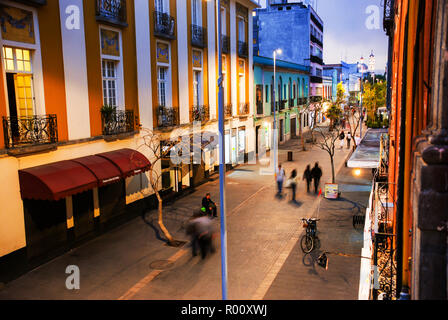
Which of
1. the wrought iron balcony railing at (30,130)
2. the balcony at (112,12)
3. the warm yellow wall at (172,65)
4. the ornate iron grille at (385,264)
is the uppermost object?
the balcony at (112,12)

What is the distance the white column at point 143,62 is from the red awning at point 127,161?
2502mm

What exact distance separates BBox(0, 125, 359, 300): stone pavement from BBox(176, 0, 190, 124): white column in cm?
563

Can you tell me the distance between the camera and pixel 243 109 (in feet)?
104

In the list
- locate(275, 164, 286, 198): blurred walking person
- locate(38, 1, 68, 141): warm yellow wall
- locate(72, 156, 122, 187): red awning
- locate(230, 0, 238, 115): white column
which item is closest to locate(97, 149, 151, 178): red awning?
locate(72, 156, 122, 187): red awning

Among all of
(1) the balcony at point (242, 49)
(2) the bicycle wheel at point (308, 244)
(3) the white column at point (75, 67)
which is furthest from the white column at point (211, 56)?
(2) the bicycle wheel at point (308, 244)

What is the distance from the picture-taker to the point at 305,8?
178 feet

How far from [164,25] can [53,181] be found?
36.4ft

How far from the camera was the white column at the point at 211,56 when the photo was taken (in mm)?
25328

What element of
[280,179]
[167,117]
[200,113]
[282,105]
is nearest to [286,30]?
[282,105]

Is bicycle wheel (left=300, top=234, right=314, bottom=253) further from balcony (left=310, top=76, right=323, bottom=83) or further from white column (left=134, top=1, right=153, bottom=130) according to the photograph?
balcony (left=310, top=76, right=323, bottom=83)

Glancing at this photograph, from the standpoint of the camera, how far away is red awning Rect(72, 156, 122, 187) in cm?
1426

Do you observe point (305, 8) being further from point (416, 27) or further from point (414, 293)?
point (414, 293)

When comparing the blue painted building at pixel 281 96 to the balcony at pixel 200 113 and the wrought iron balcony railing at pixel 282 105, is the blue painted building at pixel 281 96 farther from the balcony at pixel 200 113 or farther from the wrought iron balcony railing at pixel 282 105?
the balcony at pixel 200 113

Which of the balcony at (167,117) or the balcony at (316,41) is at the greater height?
the balcony at (316,41)
